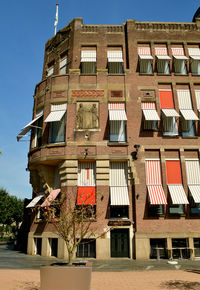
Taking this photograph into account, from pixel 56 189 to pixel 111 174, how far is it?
190 inches

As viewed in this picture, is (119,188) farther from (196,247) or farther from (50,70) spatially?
(50,70)

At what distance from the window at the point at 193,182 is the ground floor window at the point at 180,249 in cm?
241

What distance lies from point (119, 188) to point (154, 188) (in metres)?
2.79

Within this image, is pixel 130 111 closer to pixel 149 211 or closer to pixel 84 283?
pixel 149 211

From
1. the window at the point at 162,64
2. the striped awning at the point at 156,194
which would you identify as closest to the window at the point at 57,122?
the striped awning at the point at 156,194

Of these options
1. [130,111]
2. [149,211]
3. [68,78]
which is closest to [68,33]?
[68,78]

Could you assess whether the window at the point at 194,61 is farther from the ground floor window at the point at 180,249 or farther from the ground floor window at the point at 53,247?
the ground floor window at the point at 53,247

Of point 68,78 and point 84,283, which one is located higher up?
point 68,78

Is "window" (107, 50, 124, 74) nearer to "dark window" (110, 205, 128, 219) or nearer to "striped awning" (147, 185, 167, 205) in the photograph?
"striped awning" (147, 185, 167, 205)

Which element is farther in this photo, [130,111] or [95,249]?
[130,111]

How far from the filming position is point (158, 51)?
23031 mm

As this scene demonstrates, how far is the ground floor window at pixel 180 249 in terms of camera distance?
58.4ft

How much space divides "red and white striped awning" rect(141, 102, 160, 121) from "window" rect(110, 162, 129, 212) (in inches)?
173

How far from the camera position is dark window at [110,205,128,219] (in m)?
18.7
